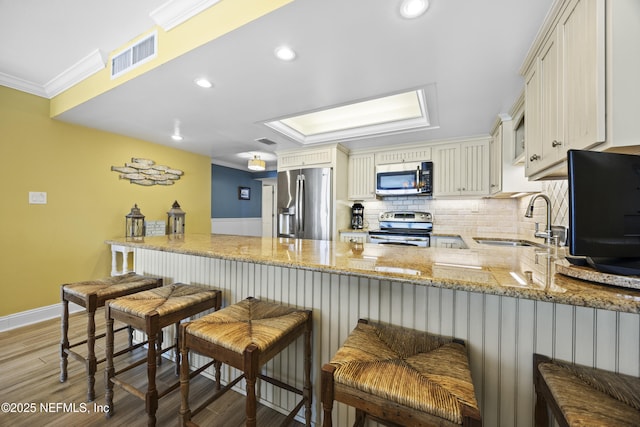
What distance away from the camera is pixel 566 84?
1238mm

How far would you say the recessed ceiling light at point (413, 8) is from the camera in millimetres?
1212

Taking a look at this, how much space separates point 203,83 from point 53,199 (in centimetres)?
241

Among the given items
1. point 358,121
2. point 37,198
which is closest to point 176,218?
point 37,198

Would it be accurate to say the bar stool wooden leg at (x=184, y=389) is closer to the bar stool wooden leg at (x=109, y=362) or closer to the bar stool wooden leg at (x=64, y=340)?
the bar stool wooden leg at (x=109, y=362)

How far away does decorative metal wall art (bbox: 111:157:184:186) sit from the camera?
346 cm

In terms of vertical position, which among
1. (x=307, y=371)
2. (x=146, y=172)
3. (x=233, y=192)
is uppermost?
(x=146, y=172)

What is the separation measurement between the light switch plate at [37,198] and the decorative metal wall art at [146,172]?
2.42 ft

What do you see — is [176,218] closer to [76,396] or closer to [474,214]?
[76,396]

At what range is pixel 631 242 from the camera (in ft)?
2.70

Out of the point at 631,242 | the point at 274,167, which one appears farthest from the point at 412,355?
the point at 274,167

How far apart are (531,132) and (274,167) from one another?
4.87 metres

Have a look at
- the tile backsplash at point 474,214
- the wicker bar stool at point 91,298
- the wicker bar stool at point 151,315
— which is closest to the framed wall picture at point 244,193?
the tile backsplash at point 474,214

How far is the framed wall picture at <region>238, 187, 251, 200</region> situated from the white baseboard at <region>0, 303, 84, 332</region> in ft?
11.7

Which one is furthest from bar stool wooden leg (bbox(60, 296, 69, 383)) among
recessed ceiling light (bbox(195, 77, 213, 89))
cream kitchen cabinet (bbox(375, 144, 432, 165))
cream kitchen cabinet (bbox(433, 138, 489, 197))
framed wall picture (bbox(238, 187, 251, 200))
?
framed wall picture (bbox(238, 187, 251, 200))
